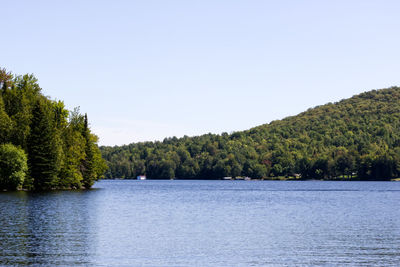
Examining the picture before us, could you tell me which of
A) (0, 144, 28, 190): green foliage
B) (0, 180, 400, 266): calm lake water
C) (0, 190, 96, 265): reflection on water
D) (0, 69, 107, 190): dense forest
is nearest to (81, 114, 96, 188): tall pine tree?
(0, 69, 107, 190): dense forest

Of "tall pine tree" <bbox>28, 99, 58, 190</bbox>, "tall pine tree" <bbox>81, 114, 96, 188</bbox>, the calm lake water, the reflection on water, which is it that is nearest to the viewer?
the reflection on water

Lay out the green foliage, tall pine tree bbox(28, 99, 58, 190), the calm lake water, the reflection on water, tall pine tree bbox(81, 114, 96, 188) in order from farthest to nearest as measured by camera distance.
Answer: tall pine tree bbox(81, 114, 96, 188) → tall pine tree bbox(28, 99, 58, 190) → the green foliage → the calm lake water → the reflection on water

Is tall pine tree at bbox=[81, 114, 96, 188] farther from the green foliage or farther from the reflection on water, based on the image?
the reflection on water

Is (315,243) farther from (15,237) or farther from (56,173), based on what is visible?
(56,173)

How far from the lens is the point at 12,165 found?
98312mm

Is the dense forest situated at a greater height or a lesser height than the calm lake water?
greater

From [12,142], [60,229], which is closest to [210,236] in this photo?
[60,229]

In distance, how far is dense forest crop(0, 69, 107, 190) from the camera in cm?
10075

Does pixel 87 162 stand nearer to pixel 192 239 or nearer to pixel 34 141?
pixel 34 141

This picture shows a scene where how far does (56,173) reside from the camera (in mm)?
112688

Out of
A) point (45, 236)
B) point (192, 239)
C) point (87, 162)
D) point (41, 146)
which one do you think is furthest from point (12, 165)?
point (192, 239)

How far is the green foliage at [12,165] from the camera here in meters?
97.7

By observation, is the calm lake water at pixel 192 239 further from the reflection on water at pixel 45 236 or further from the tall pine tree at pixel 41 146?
the tall pine tree at pixel 41 146

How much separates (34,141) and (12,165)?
10177 millimetres
